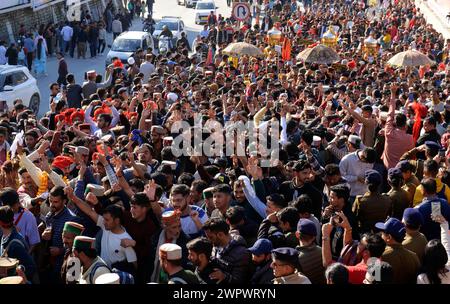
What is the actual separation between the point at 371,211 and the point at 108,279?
3.32 m

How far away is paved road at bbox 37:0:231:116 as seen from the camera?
2435 cm

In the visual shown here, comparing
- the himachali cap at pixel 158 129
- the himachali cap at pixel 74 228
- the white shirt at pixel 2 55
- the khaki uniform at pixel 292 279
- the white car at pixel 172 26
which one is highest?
the khaki uniform at pixel 292 279

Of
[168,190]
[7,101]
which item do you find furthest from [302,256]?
[7,101]

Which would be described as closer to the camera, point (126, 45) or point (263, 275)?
point (263, 275)

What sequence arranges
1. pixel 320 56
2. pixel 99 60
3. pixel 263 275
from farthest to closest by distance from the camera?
1. pixel 99 60
2. pixel 320 56
3. pixel 263 275

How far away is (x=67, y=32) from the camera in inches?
1165

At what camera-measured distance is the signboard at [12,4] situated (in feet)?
92.2

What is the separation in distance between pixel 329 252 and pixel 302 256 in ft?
0.76

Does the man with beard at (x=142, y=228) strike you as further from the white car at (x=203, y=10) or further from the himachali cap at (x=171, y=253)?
the white car at (x=203, y=10)

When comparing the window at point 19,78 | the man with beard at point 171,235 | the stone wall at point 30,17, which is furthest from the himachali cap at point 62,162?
the stone wall at point 30,17

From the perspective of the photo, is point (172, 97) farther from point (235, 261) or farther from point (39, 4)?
point (39, 4)

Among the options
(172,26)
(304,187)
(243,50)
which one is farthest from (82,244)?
(172,26)

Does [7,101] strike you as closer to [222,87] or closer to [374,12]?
[222,87]

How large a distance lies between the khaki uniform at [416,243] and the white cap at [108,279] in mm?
2609
